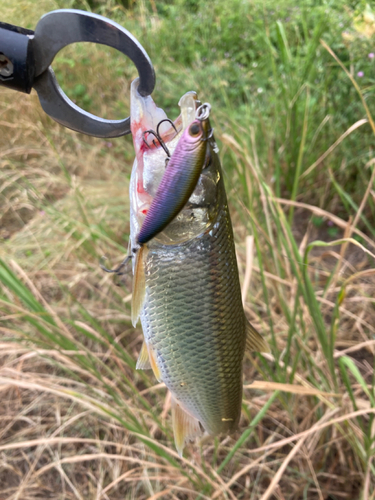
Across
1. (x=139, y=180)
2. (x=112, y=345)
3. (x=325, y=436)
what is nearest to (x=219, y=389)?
(x=139, y=180)

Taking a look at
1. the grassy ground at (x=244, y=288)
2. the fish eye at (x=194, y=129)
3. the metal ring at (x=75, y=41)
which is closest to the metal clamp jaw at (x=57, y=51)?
the metal ring at (x=75, y=41)

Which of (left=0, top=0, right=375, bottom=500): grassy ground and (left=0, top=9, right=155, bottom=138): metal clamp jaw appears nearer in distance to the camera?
(left=0, top=9, right=155, bottom=138): metal clamp jaw

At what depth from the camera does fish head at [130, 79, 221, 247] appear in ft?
1.77

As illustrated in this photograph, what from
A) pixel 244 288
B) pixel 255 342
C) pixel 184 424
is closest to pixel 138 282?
pixel 255 342

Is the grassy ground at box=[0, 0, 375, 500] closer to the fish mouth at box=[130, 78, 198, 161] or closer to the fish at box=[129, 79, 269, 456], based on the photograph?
the fish at box=[129, 79, 269, 456]

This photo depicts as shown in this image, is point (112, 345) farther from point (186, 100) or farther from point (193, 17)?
point (193, 17)

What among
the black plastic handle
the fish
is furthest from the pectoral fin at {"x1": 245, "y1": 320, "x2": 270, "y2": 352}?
the black plastic handle

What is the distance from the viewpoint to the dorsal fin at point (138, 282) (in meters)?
0.53

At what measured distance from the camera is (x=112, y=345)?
1214 mm

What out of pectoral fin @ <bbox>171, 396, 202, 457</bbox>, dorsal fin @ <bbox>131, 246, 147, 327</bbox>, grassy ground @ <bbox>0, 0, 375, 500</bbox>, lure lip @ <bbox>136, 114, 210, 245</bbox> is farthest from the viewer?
Answer: grassy ground @ <bbox>0, 0, 375, 500</bbox>

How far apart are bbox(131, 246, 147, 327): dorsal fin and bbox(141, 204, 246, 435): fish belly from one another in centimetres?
7

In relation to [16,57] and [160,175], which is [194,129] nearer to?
[160,175]

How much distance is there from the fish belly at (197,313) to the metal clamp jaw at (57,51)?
0.23 m

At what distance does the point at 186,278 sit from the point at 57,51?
0.41m
